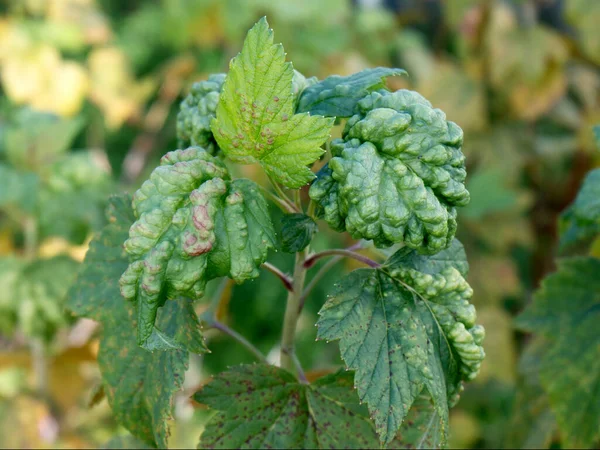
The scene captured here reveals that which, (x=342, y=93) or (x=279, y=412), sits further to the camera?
(x=279, y=412)

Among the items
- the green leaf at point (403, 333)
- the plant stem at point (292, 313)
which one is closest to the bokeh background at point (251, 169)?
the plant stem at point (292, 313)

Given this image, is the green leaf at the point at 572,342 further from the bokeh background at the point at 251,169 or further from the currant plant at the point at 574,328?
the bokeh background at the point at 251,169

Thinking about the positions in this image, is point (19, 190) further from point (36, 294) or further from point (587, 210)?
point (587, 210)

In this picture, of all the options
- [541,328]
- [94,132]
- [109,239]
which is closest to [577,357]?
[541,328]

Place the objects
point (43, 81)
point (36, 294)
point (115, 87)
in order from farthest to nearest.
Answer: point (115, 87), point (43, 81), point (36, 294)

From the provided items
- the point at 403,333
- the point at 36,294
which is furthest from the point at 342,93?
the point at 36,294

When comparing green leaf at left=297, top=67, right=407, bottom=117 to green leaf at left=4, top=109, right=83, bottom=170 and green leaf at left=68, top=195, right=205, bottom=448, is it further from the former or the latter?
green leaf at left=4, top=109, right=83, bottom=170

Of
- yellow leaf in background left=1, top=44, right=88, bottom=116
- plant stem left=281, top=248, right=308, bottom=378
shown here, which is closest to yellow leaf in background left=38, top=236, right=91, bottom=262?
yellow leaf in background left=1, top=44, right=88, bottom=116
